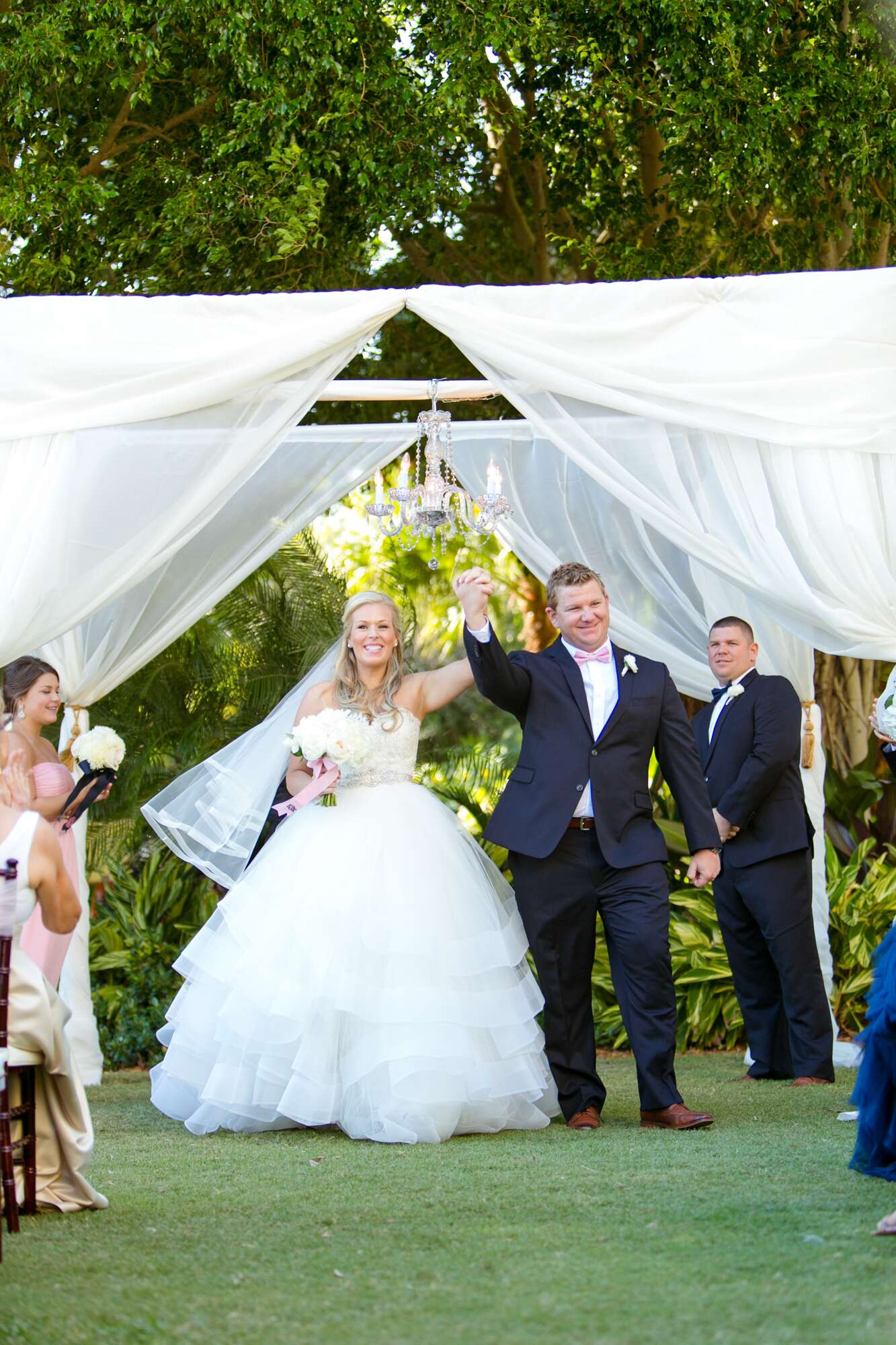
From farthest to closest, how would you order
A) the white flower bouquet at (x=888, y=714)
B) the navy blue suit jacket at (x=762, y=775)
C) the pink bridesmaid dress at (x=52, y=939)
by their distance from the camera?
the navy blue suit jacket at (x=762, y=775), the pink bridesmaid dress at (x=52, y=939), the white flower bouquet at (x=888, y=714)

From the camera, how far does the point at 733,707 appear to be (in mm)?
6957

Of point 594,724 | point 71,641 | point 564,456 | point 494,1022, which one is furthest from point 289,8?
point 494,1022

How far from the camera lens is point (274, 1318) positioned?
317cm

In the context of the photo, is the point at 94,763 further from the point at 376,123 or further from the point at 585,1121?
the point at 376,123

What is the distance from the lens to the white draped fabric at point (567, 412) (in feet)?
17.5

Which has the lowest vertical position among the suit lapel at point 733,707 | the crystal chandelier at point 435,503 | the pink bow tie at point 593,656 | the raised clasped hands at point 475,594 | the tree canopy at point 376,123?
the suit lapel at point 733,707

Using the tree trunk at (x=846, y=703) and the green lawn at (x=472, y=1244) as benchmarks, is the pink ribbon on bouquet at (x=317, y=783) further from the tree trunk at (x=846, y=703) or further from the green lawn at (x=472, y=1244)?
the tree trunk at (x=846, y=703)

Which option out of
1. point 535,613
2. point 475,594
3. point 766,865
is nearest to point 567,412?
point 475,594

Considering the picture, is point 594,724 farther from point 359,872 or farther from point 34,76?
point 34,76

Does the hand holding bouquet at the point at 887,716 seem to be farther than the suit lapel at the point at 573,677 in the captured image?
No

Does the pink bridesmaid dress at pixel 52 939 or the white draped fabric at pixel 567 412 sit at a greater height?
the white draped fabric at pixel 567 412

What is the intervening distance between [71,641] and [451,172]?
394 cm

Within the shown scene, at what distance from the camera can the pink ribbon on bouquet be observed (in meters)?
5.95

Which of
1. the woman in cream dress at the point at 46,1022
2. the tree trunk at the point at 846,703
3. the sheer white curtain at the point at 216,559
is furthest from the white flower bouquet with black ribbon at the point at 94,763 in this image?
the tree trunk at the point at 846,703
